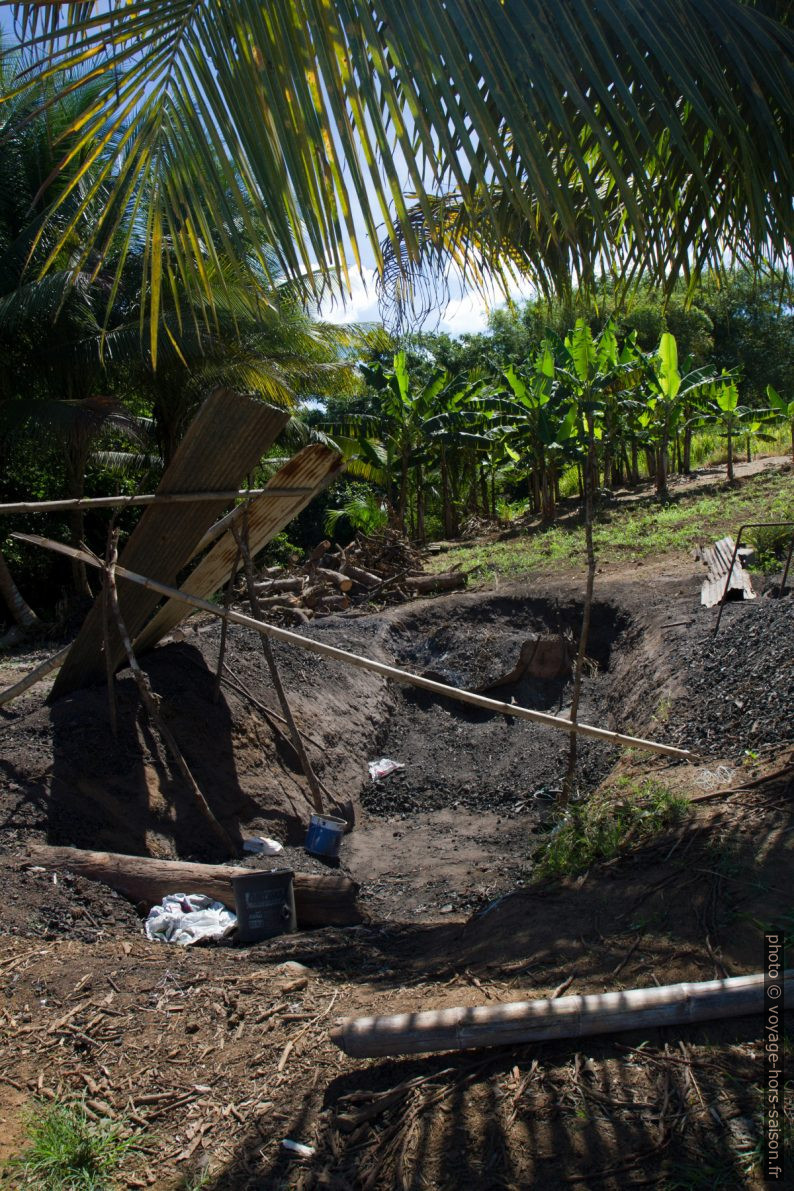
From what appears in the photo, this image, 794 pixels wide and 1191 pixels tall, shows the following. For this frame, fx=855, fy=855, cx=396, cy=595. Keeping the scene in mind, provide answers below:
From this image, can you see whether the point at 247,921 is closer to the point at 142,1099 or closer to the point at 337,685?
the point at 142,1099

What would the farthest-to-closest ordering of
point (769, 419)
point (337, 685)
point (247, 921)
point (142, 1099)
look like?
point (769, 419) → point (337, 685) → point (247, 921) → point (142, 1099)

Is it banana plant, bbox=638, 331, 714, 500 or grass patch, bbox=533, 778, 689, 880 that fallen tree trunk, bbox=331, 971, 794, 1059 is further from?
banana plant, bbox=638, 331, 714, 500

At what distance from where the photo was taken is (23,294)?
12.2m

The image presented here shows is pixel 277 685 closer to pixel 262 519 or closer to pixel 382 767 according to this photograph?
pixel 262 519

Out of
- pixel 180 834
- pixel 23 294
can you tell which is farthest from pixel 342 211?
pixel 23 294

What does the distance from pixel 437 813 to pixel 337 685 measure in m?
2.31

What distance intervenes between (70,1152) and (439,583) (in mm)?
11318

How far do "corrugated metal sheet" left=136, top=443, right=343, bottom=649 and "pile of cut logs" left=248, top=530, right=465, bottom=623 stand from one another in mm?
4738

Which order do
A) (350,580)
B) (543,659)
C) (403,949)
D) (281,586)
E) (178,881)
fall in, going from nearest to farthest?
1. (403,949)
2. (178,881)
3. (543,659)
4. (281,586)
5. (350,580)

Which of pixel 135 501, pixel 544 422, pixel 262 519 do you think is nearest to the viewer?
pixel 135 501

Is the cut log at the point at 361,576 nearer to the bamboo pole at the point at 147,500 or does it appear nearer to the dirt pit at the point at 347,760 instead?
the dirt pit at the point at 347,760

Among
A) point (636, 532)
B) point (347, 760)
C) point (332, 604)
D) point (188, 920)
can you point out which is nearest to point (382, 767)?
point (347, 760)

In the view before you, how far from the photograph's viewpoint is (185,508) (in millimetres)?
6012

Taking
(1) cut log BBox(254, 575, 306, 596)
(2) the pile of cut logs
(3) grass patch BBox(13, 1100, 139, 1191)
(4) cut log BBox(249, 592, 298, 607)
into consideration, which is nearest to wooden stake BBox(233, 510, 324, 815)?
(3) grass patch BBox(13, 1100, 139, 1191)
